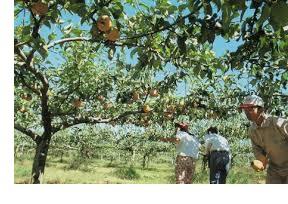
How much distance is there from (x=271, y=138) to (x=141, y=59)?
0.88 meters

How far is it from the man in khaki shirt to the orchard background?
0.87 ft

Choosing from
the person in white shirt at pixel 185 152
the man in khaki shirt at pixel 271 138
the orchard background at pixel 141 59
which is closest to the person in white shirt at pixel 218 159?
the person in white shirt at pixel 185 152

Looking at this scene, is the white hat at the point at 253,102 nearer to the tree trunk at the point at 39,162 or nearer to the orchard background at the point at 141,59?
the orchard background at the point at 141,59

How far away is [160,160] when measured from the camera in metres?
13.4

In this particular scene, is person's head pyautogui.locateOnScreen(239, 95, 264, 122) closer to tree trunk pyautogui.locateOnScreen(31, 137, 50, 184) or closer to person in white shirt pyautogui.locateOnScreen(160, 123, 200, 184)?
person in white shirt pyautogui.locateOnScreen(160, 123, 200, 184)

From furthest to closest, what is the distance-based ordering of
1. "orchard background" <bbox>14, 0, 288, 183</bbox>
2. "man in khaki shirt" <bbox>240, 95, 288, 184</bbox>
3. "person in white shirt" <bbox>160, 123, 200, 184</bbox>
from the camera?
1. "person in white shirt" <bbox>160, 123, 200, 184</bbox>
2. "man in khaki shirt" <bbox>240, 95, 288, 184</bbox>
3. "orchard background" <bbox>14, 0, 288, 183</bbox>

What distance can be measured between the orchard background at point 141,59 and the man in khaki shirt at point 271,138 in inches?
10.4

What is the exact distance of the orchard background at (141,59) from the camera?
76.6 inches

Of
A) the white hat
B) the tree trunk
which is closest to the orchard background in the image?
the tree trunk

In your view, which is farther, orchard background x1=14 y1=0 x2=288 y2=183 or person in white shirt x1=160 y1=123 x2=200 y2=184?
person in white shirt x1=160 y1=123 x2=200 y2=184

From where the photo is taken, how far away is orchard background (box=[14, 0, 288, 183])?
1946mm

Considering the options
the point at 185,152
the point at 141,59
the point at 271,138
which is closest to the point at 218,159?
the point at 185,152
